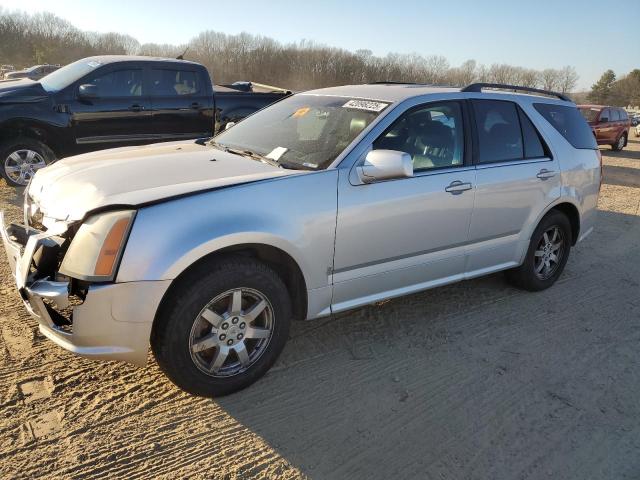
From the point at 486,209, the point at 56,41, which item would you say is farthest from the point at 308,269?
the point at 56,41

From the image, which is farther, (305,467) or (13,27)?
(13,27)

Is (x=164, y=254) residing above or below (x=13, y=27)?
below

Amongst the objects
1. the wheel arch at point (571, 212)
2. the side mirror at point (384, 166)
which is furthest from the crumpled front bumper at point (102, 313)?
the wheel arch at point (571, 212)

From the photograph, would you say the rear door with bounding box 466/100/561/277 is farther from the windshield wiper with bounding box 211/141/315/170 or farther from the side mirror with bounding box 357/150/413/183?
the windshield wiper with bounding box 211/141/315/170

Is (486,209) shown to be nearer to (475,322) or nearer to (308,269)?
(475,322)

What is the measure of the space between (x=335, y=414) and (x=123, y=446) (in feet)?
3.66

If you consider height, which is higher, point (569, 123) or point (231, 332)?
point (569, 123)

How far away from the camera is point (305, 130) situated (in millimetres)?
3701

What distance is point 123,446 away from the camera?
2.52 m

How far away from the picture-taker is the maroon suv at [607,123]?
1777cm

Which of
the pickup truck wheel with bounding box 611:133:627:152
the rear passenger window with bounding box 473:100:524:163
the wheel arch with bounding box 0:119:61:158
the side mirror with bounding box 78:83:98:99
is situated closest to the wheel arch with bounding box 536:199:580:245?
the rear passenger window with bounding box 473:100:524:163

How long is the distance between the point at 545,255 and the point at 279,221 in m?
2.97

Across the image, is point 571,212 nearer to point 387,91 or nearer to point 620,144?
point 387,91

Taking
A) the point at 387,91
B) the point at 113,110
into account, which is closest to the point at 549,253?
the point at 387,91
